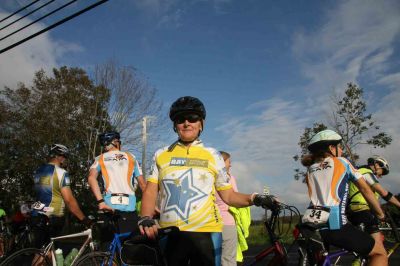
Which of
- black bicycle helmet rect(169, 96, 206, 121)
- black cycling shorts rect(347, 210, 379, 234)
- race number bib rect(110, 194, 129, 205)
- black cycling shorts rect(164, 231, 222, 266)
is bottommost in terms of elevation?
black cycling shorts rect(164, 231, 222, 266)

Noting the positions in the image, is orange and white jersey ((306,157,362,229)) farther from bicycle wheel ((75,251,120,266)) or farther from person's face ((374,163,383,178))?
person's face ((374,163,383,178))

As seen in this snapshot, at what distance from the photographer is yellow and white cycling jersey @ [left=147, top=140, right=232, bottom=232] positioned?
2.88m

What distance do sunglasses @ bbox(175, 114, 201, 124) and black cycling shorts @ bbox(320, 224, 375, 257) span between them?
1.96 meters

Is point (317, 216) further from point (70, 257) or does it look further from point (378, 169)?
point (378, 169)

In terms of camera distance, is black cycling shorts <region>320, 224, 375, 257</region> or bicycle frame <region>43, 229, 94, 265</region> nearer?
black cycling shorts <region>320, 224, 375, 257</region>

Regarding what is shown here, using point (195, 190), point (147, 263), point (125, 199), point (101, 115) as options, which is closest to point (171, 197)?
point (195, 190)

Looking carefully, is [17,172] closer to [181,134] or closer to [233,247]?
[233,247]

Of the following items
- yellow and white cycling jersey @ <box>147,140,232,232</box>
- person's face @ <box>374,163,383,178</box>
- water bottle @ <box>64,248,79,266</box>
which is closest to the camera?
yellow and white cycling jersey @ <box>147,140,232,232</box>

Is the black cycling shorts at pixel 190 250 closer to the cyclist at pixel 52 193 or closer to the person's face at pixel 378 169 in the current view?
the cyclist at pixel 52 193

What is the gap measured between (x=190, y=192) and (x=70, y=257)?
284 cm

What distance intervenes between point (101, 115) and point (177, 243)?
25235 millimetres

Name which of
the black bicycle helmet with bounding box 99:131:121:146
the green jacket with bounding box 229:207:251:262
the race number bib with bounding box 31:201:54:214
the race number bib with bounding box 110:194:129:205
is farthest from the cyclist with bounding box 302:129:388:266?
the race number bib with bounding box 31:201:54:214

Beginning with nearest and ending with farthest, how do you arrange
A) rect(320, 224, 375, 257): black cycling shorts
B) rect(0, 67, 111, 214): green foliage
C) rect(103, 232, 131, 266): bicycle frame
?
1. rect(320, 224, 375, 257): black cycling shorts
2. rect(103, 232, 131, 266): bicycle frame
3. rect(0, 67, 111, 214): green foliage

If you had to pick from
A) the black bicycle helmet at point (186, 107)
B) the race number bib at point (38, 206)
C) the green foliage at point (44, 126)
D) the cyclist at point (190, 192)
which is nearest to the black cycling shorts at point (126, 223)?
the race number bib at point (38, 206)
